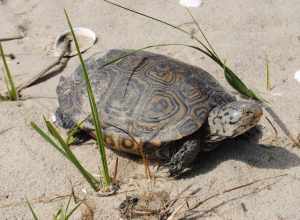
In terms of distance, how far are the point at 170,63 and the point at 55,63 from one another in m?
1.47

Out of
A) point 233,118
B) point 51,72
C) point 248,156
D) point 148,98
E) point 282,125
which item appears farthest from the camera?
point 51,72

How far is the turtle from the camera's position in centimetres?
351

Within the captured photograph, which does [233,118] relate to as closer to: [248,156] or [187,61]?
[248,156]

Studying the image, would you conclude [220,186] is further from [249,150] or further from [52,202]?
[52,202]

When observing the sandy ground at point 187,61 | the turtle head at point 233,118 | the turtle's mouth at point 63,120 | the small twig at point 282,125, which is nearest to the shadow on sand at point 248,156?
the sandy ground at point 187,61

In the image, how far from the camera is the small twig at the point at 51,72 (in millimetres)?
4562

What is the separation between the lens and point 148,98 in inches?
142

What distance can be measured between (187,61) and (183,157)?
1521mm

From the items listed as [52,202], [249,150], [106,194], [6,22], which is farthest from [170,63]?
[6,22]

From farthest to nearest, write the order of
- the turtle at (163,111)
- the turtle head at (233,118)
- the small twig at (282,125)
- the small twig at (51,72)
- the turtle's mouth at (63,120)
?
1. the small twig at (51,72)
2. the turtle's mouth at (63,120)
3. the small twig at (282,125)
4. the turtle at (163,111)
5. the turtle head at (233,118)

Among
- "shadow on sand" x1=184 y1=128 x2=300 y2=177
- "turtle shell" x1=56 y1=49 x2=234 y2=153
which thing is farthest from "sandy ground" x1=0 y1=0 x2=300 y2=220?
"turtle shell" x1=56 y1=49 x2=234 y2=153

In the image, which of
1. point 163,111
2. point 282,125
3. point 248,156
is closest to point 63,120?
point 163,111

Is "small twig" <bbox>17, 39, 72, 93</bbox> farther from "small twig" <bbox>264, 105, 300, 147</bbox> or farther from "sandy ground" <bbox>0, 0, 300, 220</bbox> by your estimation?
"small twig" <bbox>264, 105, 300, 147</bbox>

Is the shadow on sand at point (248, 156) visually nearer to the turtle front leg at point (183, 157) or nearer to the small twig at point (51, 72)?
the turtle front leg at point (183, 157)
